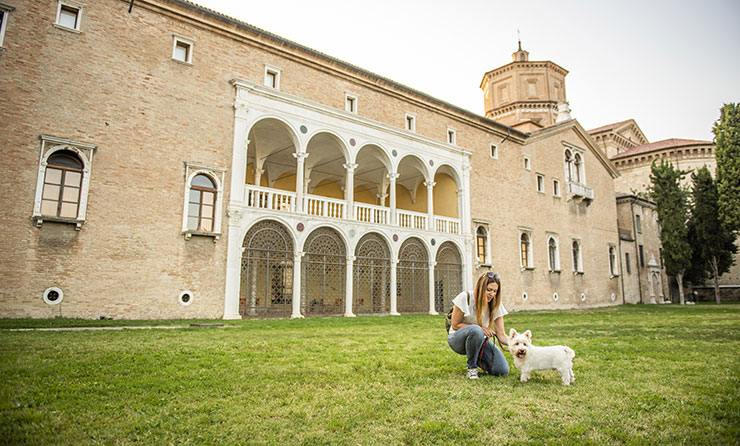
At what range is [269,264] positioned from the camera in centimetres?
1611

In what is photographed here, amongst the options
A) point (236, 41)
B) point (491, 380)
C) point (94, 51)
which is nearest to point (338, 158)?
point (236, 41)

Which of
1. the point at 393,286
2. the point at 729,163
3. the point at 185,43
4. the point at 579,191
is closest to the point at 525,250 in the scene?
the point at 579,191

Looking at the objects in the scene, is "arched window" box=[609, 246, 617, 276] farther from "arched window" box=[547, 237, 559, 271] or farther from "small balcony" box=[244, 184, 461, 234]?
"small balcony" box=[244, 184, 461, 234]

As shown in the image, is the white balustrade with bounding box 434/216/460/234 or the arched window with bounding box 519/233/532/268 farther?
the arched window with bounding box 519/233/532/268

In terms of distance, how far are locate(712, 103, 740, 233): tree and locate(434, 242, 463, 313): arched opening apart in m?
20.8

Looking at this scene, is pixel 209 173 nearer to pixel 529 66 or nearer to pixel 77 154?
pixel 77 154

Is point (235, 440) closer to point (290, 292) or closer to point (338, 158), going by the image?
point (290, 292)

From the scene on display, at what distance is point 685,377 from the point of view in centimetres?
523

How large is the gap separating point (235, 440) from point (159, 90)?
13.9 meters

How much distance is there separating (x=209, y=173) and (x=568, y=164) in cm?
2571

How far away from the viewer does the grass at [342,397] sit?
3229mm

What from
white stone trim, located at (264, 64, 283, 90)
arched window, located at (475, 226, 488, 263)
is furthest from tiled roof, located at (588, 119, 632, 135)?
white stone trim, located at (264, 64, 283, 90)

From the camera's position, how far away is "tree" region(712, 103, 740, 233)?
93.7ft

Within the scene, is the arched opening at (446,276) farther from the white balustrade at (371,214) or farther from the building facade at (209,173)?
the white balustrade at (371,214)
